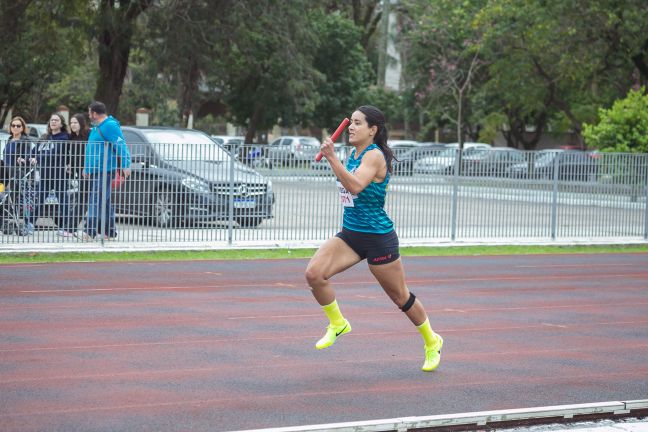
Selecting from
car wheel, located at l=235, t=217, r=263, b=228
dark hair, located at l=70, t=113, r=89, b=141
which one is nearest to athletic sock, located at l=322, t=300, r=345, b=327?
car wheel, located at l=235, t=217, r=263, b=228

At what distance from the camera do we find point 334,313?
27.2 feet

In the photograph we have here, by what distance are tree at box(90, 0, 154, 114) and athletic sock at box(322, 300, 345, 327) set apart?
23.2 metres

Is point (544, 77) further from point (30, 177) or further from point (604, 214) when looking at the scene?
point (30, 177)

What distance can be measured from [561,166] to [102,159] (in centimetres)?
840

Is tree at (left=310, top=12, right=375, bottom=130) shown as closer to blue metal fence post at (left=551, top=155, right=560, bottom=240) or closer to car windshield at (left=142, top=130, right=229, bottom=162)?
blue metal fence post at (left=551, top=155, right=560, bottom=240)

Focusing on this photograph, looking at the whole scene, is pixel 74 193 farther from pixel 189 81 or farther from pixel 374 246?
pixel 189 81

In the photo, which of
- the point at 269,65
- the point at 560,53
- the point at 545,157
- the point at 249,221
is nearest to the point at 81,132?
the point at 249,221

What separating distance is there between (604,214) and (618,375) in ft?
42.2

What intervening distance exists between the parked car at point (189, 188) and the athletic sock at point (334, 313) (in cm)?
865

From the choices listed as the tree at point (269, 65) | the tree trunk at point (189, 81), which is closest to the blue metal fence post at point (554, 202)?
the tree at point (269, 65)

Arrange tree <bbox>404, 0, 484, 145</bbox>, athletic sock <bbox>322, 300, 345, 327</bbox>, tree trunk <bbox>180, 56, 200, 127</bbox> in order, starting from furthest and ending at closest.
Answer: tree <bbox>404, 0, 484, 145</bbox> < tree trunk <bbox>180, 56, 200, 127</bbox> < athletic sock <bbox>322, 300, 345, 327</bbox>

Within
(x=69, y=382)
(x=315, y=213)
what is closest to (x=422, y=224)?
(x=315, y=213)

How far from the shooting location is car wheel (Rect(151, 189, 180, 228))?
17.0m

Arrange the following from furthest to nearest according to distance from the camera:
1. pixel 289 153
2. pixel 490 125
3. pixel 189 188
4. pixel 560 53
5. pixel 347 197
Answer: pixel 490 125
pixel 560 53
pixel 289 153
pixel 189 188
pixel 347 197
